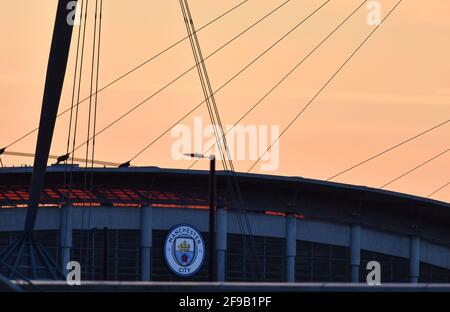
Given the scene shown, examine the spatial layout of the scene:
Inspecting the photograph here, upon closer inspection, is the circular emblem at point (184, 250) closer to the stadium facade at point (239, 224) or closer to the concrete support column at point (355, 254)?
the stadium facade at point (239, 224)

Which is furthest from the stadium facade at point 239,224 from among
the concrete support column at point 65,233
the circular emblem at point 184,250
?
the circular emblem at point 184,250

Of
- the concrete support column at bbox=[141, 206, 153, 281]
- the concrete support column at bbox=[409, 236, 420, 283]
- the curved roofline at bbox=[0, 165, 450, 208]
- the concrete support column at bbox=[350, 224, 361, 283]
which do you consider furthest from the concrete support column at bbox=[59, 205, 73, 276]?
the concrete support column at bbox=[409, 236, 420, 283]

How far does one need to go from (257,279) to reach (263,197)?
695 centimetres

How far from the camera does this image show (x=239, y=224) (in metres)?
107

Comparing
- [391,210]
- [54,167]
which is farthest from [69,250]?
[391,210]

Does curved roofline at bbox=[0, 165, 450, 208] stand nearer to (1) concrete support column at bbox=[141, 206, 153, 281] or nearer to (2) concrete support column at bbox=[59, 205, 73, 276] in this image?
(2) concrete support column at bbox=[59, 205, 73, 276]

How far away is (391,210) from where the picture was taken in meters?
114

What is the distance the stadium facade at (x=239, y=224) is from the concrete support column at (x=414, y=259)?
9 centimetres

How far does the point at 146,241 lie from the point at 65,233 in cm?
581

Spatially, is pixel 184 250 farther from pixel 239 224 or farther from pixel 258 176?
pixel 258 176

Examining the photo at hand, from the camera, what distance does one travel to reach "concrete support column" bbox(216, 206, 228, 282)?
10531cm

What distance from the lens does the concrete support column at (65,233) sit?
102375 mm
